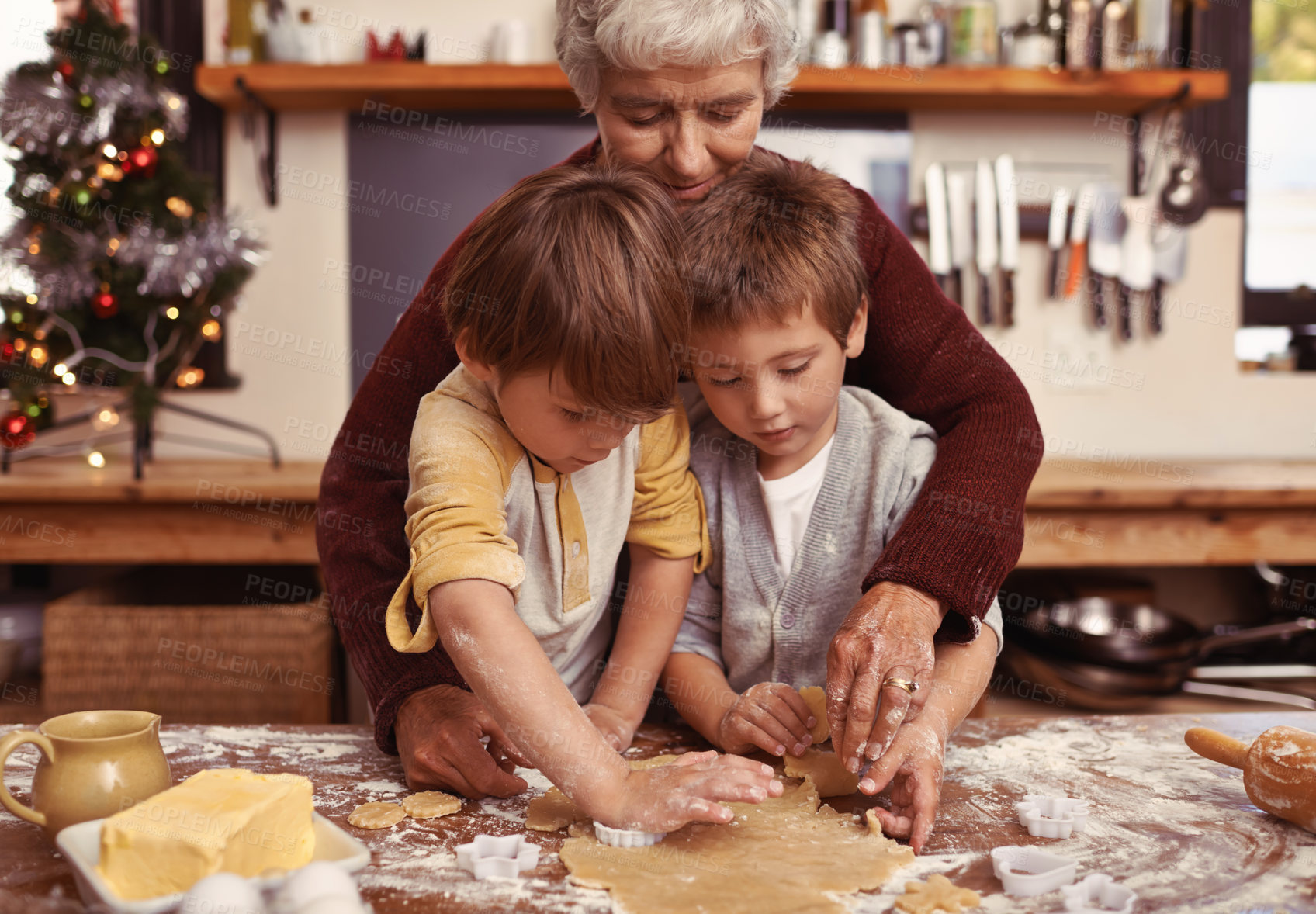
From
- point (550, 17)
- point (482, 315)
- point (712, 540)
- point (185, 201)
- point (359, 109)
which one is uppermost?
point (550, 17)

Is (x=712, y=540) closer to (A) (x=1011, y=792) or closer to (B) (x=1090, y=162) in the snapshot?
(A) (x=1011, y=792)

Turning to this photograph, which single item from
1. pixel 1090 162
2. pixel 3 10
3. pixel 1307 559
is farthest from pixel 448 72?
pixel 1307 559

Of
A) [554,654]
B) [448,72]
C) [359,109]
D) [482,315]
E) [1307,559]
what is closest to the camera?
[482,315]

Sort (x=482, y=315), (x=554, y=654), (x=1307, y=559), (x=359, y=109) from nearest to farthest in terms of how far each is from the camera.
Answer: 1. (x=482, y=315)
2. (x=554, y=654)
3. (x=1307, y=559)
4. (x=359, y=109)

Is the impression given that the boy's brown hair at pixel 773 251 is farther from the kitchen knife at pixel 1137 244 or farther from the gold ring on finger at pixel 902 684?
the kitchen knife at pixel 1137 244

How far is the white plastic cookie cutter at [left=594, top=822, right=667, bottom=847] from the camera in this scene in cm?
77

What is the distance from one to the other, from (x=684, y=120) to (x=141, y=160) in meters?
1.52

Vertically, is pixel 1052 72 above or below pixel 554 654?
above

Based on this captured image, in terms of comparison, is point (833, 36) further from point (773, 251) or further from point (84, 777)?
point (84, 777)

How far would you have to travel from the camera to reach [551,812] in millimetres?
834

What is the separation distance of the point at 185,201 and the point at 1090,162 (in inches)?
88.3

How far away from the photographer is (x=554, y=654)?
1.11m

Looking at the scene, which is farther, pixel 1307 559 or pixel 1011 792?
pixel 1307 559

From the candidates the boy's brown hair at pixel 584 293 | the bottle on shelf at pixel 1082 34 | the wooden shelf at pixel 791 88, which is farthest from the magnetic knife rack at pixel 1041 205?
the boy's brown hair at pixel 584 293
